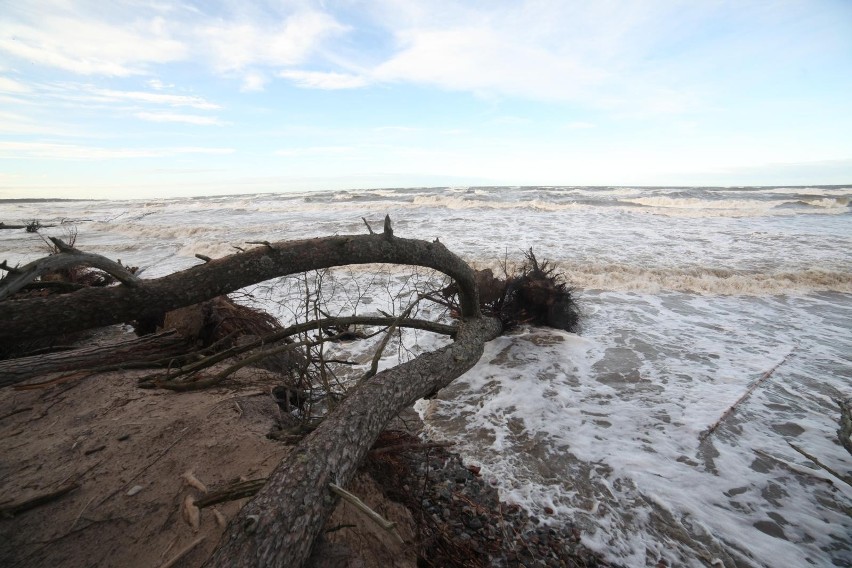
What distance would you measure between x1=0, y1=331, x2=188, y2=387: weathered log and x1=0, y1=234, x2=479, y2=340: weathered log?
2009 mm

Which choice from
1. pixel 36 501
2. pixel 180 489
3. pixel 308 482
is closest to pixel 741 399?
pixel 308 482

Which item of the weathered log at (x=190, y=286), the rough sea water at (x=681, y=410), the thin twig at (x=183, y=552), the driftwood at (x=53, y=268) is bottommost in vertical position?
the rough sea water at (x=681, y=410)

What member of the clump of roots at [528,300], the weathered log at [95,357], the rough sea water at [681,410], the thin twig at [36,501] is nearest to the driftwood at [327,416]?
the thin twig at [36,501]

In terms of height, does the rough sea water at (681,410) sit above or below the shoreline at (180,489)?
below

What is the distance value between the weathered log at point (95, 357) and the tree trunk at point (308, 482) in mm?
2728

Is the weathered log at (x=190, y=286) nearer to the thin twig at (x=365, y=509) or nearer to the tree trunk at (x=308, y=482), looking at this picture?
the tree trunk at (x=308, y=482)

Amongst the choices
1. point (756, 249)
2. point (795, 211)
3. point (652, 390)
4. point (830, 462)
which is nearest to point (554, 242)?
point (756, 249)

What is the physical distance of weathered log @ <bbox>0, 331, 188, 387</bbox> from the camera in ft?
10.8

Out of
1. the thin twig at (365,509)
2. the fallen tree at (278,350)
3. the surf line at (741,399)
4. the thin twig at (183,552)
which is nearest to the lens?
the thin twig at (365,509)

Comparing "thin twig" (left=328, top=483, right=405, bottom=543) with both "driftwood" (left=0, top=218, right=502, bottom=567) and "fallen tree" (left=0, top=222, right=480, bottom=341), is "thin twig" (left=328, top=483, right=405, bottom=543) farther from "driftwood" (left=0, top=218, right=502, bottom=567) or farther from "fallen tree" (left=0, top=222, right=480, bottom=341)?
"fallen tree" (left=0, top=222, right=480, bottom=341)

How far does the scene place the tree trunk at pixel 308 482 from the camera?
148 cm

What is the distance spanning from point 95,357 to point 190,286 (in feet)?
7.60

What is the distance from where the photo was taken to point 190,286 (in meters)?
2.40

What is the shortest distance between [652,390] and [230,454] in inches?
172
